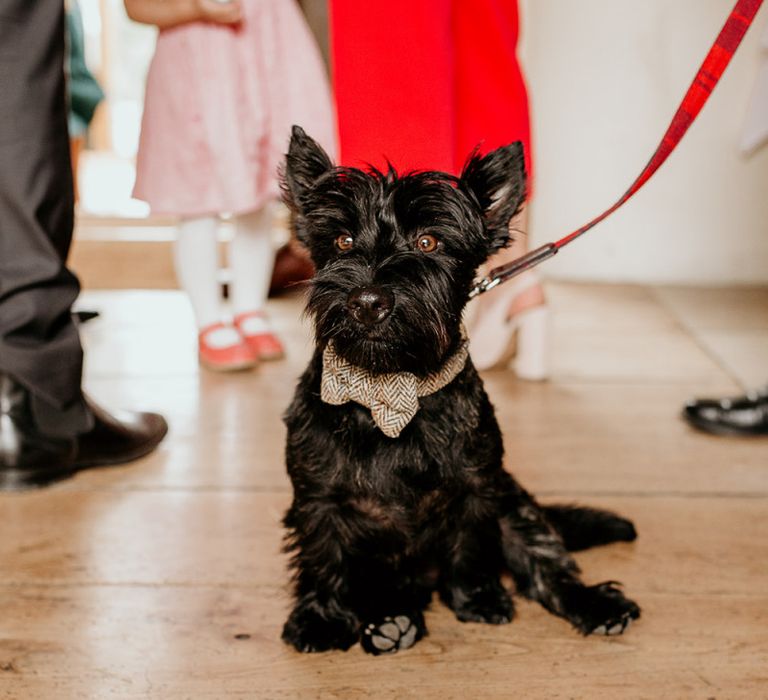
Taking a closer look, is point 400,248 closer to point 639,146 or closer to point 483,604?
point 483,604

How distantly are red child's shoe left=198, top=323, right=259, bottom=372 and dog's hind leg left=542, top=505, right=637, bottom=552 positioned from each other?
3.88 ft

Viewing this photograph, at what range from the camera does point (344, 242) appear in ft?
3.87

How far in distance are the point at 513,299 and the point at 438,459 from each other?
1.32 meters

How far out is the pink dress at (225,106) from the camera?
2.38 metres

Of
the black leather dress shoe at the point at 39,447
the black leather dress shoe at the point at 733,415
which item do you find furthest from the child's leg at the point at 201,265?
the black leather dress shoe at the point at 733,415

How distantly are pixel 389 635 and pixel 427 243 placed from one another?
563 millimetres

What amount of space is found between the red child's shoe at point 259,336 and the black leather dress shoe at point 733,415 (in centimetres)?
114

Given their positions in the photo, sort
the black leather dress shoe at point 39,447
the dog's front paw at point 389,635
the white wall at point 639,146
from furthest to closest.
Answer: the white wall at point 639,146
the black leather dress shoe at point 39,447
the dog's front paw at point 389,635

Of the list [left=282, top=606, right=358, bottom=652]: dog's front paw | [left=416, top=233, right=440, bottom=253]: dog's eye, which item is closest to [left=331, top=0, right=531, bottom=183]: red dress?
[left=416, top=233, right=440, bottom=253]: dog's eye

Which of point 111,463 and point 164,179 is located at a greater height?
point 164,179

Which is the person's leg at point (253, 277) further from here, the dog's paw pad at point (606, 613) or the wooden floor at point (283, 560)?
the dog's paw pad at point (606, 613)

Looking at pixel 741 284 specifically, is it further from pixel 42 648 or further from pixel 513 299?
pixel 42 648

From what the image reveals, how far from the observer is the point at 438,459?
126 cm

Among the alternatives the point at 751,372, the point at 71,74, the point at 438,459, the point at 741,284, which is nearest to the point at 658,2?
the point at 741,284
